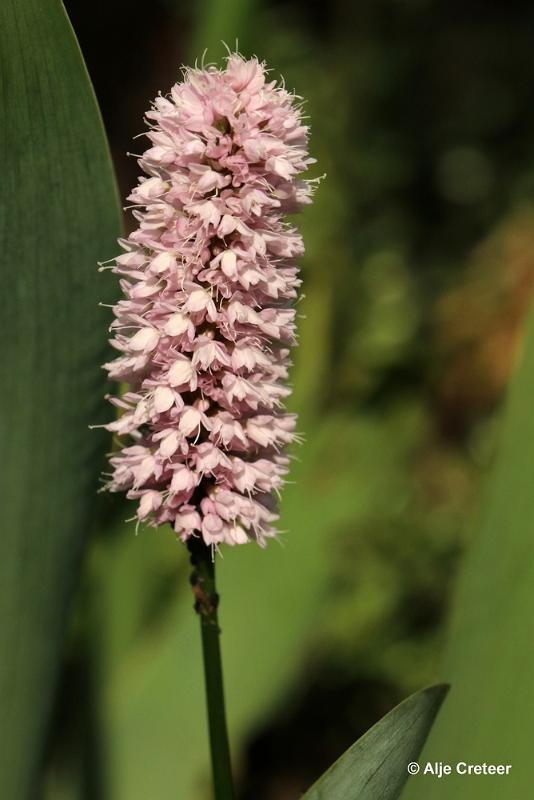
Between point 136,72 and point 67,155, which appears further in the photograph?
point 136,72

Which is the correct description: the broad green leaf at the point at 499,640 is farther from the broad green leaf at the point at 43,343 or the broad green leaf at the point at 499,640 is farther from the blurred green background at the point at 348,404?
the blurred green background at the point at 348,404

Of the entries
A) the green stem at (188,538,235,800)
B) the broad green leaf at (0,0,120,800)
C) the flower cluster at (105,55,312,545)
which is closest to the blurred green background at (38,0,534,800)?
the broad green leaf at (0,0,120,800)

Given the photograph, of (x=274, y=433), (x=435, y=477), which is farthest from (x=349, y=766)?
(x=435, y=477)

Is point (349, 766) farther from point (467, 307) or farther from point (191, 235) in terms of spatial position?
point (467, 307)

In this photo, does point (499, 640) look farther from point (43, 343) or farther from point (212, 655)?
point (43, 343)

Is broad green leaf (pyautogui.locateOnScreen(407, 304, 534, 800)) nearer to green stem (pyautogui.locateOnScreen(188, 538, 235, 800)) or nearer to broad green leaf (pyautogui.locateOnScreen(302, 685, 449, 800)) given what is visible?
broad green leaf (pyautogui.locateOnScreen(302, 685, 449, 800))

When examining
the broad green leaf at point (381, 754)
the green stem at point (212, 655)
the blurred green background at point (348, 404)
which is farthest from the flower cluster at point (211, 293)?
the blurred green background at point (348, 404)
